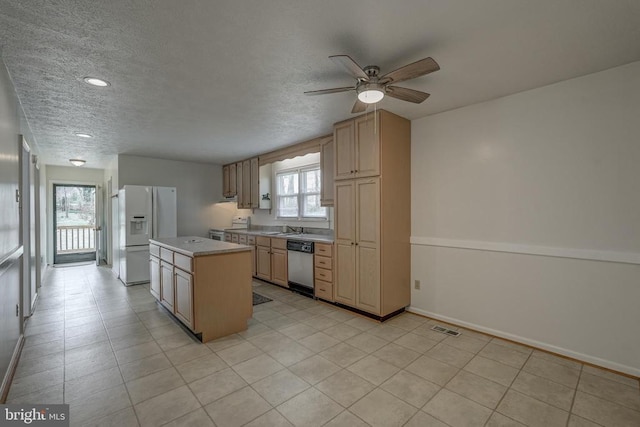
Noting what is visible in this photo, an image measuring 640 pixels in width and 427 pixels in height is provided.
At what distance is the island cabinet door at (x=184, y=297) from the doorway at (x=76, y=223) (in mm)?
6480

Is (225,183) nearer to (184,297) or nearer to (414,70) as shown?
(184,297)

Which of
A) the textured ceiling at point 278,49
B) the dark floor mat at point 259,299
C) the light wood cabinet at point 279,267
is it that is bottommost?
the dark floor mat at point 259,299

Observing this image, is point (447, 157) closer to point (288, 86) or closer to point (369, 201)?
point (369, 201)

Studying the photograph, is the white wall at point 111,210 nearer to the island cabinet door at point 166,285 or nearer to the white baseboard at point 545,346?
the island cabinet door at point 166,285

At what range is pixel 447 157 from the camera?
10.9 ft

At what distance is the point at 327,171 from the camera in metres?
4.20

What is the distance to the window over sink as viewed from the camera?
16.9ft

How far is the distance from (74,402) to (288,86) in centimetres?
288

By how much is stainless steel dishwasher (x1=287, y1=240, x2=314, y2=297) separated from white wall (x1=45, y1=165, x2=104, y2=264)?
620 centimetres

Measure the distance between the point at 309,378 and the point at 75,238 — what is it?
9.24m

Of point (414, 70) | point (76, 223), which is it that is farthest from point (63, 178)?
point (414, 70)

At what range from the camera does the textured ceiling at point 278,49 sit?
1635 millimetres

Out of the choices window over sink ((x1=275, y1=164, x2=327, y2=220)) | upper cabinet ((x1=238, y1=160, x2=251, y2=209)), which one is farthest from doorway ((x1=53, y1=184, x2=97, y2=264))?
window over sink ((x1=275, y1=164, x2=327, y2=220))

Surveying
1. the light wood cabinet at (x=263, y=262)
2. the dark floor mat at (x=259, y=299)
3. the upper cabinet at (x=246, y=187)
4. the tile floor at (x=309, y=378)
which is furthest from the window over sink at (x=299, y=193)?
the tile floor at (x=309, y=378)
